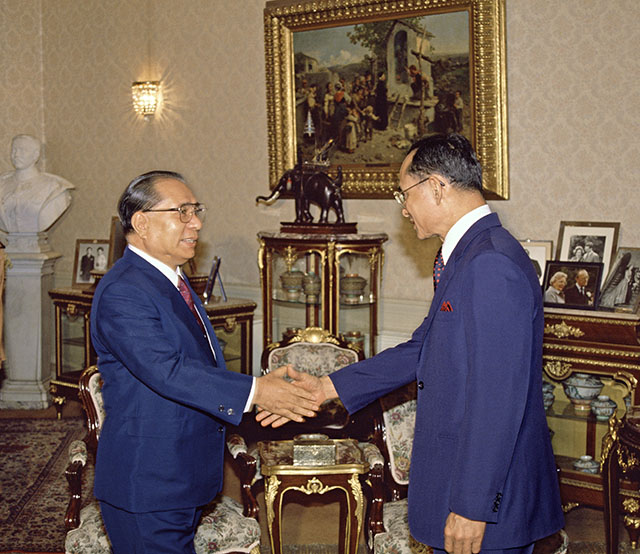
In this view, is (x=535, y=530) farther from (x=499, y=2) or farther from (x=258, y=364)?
(x=258, y=364)

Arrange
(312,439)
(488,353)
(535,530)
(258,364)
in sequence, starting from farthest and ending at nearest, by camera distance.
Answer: (258,364) < (312,439) < (535,530) < (488,353)

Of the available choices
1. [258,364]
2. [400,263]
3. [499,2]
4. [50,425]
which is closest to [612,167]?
[499,2]

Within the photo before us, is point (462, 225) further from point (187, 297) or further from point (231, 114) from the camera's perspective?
point (231, 114)

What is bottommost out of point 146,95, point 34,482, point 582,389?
point 34,482

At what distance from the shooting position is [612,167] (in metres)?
5.13

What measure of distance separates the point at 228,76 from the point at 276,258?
1785 millimetres

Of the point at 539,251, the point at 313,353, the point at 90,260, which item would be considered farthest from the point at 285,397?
the point at 90,260

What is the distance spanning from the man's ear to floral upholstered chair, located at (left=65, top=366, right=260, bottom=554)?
1.48 m

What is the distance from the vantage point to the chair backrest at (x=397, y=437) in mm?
3986

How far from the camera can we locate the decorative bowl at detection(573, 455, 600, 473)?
15.7 ft

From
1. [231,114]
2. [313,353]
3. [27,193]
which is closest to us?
[313,353]

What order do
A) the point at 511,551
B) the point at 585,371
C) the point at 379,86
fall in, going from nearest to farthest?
the point at 511,551 < the point at 585,371 < the point at 379,86

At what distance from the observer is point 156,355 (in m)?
2.53

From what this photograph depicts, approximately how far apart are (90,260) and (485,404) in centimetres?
587
